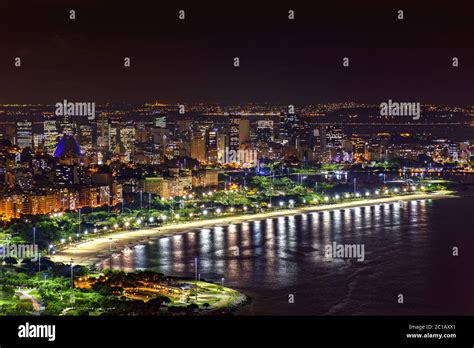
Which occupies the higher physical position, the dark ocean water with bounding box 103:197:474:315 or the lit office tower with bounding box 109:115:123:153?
the lit office tower with bounding box 109:115:123:153

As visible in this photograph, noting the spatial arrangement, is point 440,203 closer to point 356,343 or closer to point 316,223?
point 316,223

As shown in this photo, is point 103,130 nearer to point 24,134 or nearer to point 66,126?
point 66,126

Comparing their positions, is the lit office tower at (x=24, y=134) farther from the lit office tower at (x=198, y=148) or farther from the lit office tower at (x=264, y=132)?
the lit office tower at (x=264, y=132)

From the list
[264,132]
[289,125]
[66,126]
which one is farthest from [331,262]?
[264,132]

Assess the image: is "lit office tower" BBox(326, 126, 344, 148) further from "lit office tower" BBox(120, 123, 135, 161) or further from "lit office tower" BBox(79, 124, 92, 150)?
"lit office tower" BBox(79, 124, 92, 150)

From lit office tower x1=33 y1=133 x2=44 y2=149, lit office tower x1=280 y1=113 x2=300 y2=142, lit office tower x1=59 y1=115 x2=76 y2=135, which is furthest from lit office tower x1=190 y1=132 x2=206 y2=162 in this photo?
lit office tower x1=33 y1=133 x2=44 y2=149
